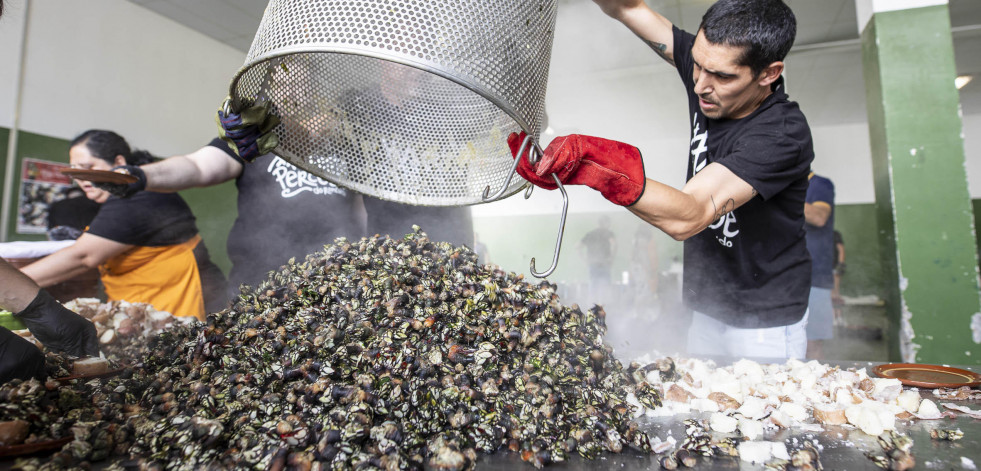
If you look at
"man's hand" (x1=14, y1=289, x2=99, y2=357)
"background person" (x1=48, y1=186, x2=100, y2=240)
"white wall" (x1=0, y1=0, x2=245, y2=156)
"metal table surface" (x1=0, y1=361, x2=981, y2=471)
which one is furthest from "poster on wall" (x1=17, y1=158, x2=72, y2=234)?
"metal table surface" (x1=0, y1=361, x2=981, y2=471)

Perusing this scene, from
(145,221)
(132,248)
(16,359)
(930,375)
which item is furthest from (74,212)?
(930,375)

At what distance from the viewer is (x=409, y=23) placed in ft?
3.15

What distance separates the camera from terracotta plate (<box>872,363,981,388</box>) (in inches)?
64.2

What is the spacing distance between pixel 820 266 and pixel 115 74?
736cm

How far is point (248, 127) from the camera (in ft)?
4.25

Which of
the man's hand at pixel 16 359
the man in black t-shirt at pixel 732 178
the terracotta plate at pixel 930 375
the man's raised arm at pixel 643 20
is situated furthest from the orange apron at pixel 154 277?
the terracotta plate at pixel 930 375

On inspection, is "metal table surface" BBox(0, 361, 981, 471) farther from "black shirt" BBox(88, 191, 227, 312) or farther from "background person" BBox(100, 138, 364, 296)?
"black shirt" BBox(88, 191, 227, 312)

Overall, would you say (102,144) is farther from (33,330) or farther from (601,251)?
(601,251)

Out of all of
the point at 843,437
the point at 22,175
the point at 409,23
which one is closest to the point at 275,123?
the point at 409,23

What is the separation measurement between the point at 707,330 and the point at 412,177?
173 cm

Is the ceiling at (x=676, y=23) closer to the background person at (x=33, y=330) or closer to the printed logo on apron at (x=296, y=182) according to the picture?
the printed logo on apron at (x=296, y=182)

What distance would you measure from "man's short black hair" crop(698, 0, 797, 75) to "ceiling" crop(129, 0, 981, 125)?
2.71 m

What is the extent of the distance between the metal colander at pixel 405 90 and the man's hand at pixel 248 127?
4 centimetres

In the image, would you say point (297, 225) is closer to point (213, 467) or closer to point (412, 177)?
point (412, 177)
